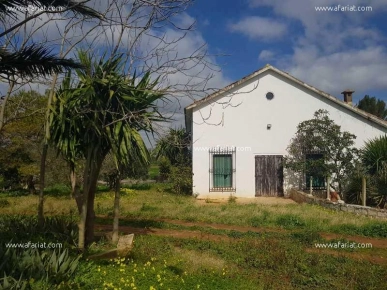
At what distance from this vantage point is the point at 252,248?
7789 millimetres

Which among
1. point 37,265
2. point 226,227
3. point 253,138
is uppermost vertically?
point 253,138

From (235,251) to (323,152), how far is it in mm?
9256

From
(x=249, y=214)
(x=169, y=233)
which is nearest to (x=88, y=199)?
(x=169, y=233)

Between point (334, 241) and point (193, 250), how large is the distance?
363cm

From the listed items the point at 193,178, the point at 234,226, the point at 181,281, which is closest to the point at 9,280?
the point at 181,281

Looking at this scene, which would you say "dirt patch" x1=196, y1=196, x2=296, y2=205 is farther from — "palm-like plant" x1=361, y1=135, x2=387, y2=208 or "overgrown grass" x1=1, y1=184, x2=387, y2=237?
"palm-like plant" x1=361, y1=135, x2=387, y2=208

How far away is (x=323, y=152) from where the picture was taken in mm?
15305

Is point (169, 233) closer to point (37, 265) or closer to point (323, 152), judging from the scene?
point (37, 265)

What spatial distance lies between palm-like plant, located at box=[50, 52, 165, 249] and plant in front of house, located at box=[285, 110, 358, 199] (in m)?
10.3

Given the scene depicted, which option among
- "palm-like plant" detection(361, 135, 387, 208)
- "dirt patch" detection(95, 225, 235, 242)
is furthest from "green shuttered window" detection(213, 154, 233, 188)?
"dirt patch" detection(95, 225, 235, 242)

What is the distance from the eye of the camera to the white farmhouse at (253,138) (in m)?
16.8

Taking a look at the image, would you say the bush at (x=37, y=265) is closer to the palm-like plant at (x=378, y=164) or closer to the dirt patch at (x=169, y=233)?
the dirt patch at (x=169, y=233)

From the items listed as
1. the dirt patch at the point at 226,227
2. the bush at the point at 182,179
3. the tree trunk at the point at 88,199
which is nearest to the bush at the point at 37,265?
the tree trunk at the point at 88,199

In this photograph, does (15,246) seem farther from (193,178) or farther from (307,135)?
(307,135)
